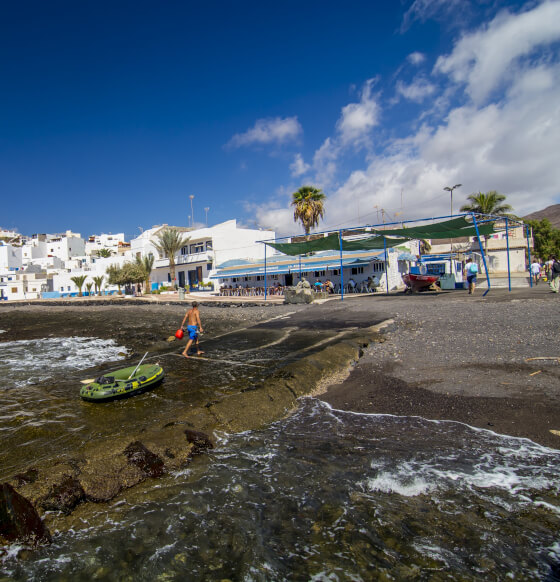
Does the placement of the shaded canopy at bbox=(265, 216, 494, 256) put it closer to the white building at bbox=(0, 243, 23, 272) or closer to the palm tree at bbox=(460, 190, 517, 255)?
the palm tree at bbox=(460, 190, 517, 255)

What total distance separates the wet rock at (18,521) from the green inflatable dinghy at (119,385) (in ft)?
11.4

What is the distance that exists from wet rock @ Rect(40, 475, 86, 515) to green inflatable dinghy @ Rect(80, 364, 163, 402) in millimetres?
3139

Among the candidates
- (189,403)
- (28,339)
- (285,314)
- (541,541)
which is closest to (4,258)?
(28,339)

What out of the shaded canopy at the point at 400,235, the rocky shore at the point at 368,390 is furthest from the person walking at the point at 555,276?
the rocky shore at the point at 368,390

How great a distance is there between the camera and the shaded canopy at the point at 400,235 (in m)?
18.5

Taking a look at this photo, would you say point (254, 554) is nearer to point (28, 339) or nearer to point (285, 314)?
point (285, 314)

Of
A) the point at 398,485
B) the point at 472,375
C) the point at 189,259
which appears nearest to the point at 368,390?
the point at 472,375

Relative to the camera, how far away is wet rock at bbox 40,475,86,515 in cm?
356

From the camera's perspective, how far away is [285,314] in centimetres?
1861

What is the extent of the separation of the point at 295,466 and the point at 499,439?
2620 millimetres

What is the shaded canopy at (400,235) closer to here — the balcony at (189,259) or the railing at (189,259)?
the balcony at (189,259)

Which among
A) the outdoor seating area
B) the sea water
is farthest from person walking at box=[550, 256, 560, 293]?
the outdoor seating area

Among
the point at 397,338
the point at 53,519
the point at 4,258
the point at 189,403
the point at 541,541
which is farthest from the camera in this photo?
the point at 4,258

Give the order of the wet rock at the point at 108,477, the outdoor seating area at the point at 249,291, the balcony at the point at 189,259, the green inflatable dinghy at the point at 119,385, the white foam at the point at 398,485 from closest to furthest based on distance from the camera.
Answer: the white foam at the point at 398,485, the wet rock at the point at 108,477, the green inflatable dinghy at the point at 119,385, the outdoor seating area at the point at 249,291, the balcony at the point at 189,259
